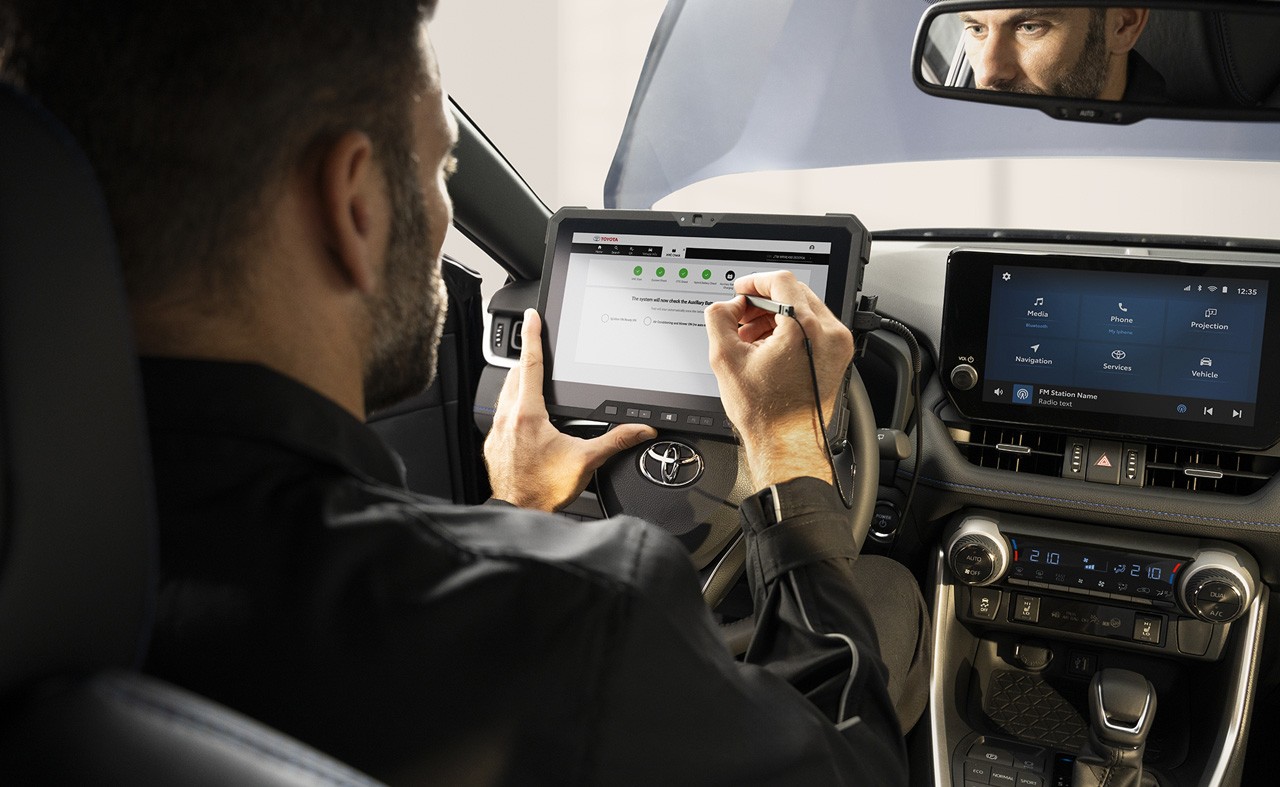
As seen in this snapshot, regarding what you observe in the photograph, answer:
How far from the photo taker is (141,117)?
76 centimetres

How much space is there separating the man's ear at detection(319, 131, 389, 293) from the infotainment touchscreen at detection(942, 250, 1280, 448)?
134 cm

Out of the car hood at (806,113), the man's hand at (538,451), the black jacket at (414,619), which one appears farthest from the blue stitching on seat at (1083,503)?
the car hood at (806,113)

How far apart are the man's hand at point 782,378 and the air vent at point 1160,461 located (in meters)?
0.69

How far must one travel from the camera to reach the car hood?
3.99 meters

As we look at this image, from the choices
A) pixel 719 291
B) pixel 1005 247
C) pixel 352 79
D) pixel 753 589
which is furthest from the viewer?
pixel 1005 247

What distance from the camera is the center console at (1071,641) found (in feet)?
6.21

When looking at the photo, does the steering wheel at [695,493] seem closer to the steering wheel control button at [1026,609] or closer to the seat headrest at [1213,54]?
the steering wheel control button at [1026,609]

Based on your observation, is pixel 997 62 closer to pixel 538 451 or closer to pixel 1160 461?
pixel 1160 461

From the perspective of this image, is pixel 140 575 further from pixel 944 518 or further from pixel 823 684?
pixel 944 518

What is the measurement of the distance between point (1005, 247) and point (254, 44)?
156 centimetres

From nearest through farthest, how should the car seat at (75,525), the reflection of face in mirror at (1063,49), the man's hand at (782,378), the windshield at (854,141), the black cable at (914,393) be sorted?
1. the car seat at (75,525)
2. the man's hand at (782,378)
3. the black cable at (914,393)
4. the reflection of face in mirror at (1063,49)
5. the windshield at (854,141)

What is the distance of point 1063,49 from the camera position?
6.57 ft

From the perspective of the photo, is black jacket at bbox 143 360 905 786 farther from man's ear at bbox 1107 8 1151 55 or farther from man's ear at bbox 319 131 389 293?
man's ear at bbox 1107 8 1151 55

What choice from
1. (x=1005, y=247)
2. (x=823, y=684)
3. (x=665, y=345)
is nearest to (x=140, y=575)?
(x=823, y=684)
